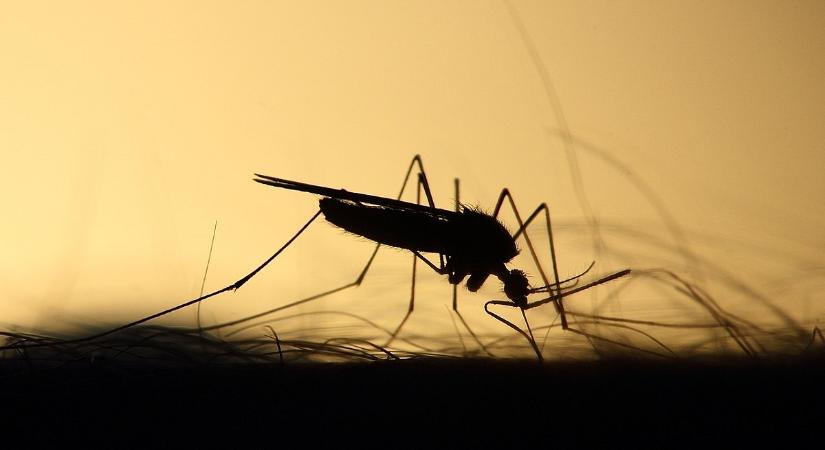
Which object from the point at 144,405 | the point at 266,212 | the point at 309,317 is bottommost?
the point at 144,405

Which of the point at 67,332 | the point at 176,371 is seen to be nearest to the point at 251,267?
the point at 67,332

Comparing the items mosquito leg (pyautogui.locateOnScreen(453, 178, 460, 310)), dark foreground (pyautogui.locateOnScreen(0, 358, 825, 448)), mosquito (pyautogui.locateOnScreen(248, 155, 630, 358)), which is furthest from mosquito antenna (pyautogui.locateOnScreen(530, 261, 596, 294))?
dark foreground (pyautogui.locateOnScreen(0, 358, 825, 448))

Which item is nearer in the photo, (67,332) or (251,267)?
(67,332)

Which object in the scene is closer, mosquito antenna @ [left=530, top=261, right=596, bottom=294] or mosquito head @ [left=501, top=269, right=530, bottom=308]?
mosquito antenna @ [left=530, top=261, right=596, bottom=294]

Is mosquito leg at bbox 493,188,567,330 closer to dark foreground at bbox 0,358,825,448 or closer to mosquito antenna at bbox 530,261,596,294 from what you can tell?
mosquito antenna at bbox 530,261,596,294

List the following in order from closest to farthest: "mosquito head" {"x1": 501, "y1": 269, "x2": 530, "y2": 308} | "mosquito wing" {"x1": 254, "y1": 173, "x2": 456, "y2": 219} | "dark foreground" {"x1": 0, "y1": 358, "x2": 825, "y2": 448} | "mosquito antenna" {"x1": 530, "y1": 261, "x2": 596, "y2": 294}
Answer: "dark foreground" {"x1": 0, "y1": 358, "x2": 825, "y2": 448} < "mosquito wing" {"x1": 254, "y1": 173, "x2": 456, "y2": 219} < "mosquito antenna" {"x1": 530, "y1": 261, "x2": 596, "y2": 294} < "mosquito head" {"x1": 501, "y1": 269, "x2": 530, "y2": 308}

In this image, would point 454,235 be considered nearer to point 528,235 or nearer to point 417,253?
point 417,253

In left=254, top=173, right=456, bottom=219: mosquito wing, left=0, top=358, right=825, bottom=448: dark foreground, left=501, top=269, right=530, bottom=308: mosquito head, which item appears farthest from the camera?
left=501, top=269, right=530, bottom=308: mosquito head

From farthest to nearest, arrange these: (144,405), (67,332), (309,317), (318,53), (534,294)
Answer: (318,53) < (534,294) < (309,317) < (67,332) < (144,405)

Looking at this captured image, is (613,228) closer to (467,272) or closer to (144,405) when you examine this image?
(467,272)
